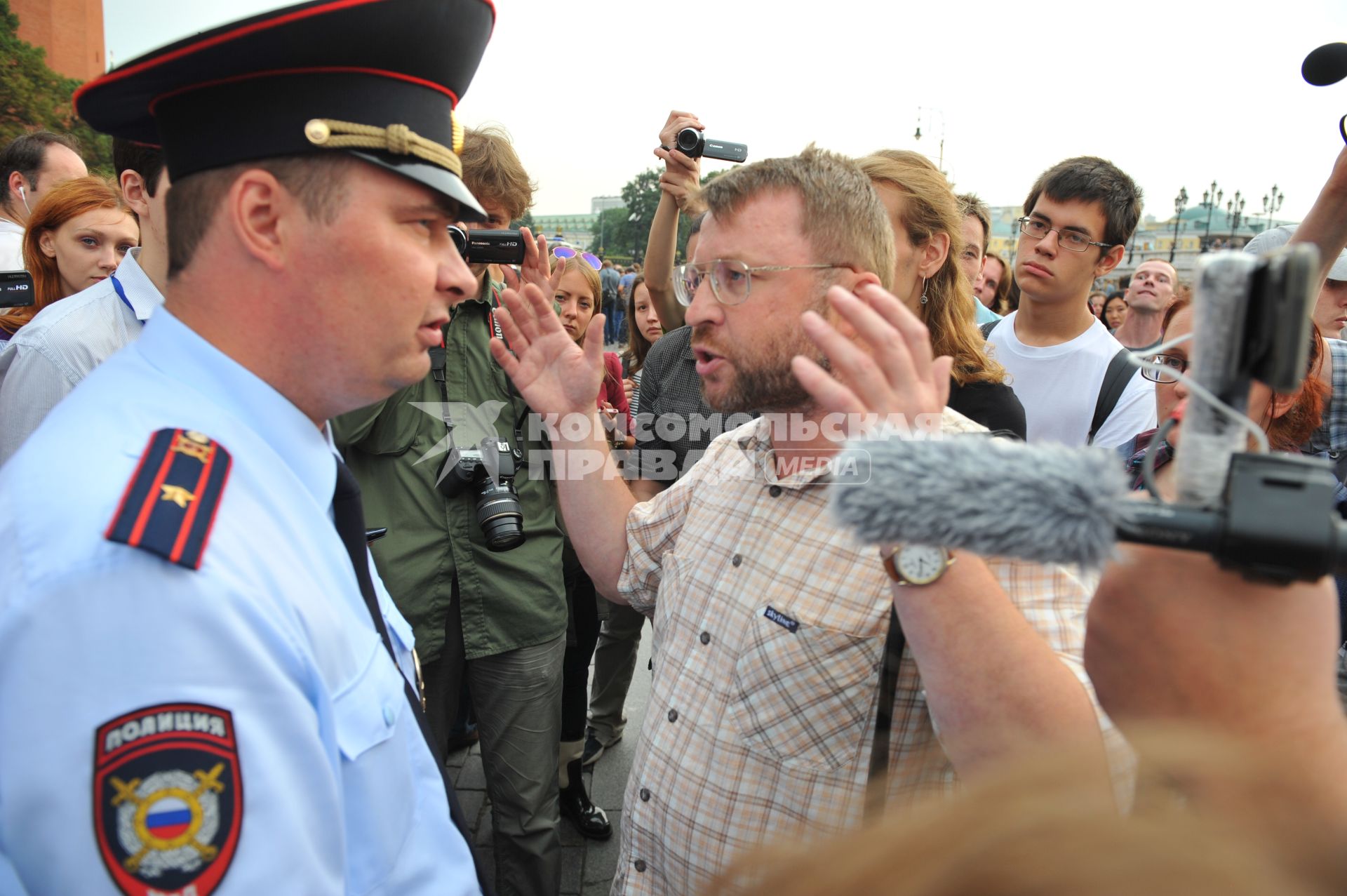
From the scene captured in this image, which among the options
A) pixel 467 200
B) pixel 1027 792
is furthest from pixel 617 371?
pixel 1027 792

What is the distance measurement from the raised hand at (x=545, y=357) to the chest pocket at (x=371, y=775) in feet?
3.65

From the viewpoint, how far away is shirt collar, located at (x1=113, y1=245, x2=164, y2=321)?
8.17ft

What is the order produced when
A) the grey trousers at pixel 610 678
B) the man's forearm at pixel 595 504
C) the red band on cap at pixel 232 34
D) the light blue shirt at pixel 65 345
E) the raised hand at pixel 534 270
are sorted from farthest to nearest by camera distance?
the grey trousers at pixel 610 678 → the raised hand at pixel 534 270 → the light blue shirt at pixel 65 345 → the man's forearm at pixel 595 504 → the red band on cap at pixel 232 34

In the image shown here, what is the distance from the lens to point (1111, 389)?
367cm

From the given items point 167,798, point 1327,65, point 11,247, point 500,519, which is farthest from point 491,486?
point 11,247

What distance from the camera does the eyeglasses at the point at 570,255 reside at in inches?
159

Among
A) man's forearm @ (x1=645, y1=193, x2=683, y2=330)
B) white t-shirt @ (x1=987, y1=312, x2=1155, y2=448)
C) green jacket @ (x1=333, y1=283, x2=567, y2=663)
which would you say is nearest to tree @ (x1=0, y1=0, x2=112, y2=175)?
man's forearm @ (x1=645, y1=193, x2=683, y2=330)

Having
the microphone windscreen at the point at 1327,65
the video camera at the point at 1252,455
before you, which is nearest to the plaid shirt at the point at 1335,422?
the microphone windscreen at the point at 1327,65

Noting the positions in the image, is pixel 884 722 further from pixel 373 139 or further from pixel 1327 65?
pixel 1327 65

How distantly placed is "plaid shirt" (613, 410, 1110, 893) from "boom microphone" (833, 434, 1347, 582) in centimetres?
73

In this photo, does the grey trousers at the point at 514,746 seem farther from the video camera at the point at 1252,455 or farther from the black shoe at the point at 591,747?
the video camera at the point at 1252,455

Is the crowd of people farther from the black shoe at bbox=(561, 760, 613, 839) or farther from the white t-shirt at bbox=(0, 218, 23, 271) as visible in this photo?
the white t-shirt at bbox=(0, 218, 23, 271)

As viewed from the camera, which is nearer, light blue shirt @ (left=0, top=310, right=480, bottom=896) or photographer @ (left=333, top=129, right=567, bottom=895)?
light blue shirt @ (left=0, top=310, right=480, bottom=896)

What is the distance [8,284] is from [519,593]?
2228 millimetres
